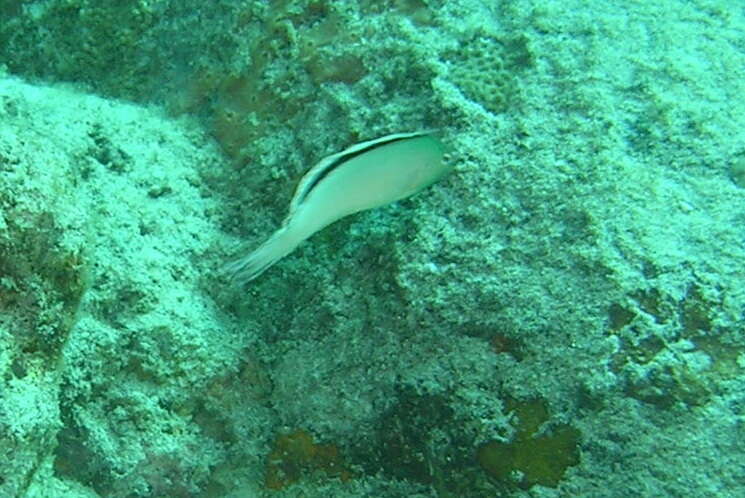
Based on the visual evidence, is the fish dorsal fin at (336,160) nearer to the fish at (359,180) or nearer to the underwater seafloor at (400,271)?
the fish at (359,180)

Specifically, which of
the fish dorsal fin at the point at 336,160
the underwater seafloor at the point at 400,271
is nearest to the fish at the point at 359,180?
the fish dorsal fin at the point at 336,160

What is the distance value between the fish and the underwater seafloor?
0.19 metres

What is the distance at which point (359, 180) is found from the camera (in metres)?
2.19

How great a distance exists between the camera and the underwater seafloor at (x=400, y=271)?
2.11 meters

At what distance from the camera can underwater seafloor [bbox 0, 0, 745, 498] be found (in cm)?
211

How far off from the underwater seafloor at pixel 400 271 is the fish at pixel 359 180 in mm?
190

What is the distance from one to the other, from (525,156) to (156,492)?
1.89 metres

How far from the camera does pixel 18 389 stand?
203 cm

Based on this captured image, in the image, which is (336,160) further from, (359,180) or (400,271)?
(400,271)

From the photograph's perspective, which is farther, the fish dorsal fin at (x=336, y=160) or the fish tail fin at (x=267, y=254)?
the fish tail fin at (x=267, y=254)

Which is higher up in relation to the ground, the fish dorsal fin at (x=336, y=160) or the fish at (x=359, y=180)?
the fish dorsal fin at (x=336, y=160)

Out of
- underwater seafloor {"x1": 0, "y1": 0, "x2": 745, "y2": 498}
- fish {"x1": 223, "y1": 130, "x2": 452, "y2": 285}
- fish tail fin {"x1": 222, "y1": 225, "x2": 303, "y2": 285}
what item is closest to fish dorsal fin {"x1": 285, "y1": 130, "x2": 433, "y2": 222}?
fish {"x1": 223, "y1": 130, "x2": 452, "y2": 285}

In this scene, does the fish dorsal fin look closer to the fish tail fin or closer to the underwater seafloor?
the fish tail fin

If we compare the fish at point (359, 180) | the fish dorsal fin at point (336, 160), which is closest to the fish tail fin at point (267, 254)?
the fish at point (359, 180)
